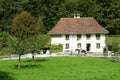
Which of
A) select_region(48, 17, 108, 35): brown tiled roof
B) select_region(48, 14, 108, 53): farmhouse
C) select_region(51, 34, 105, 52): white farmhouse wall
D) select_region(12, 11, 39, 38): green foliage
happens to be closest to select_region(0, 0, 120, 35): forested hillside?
select_region(12, 11, 39, 38): green foliage

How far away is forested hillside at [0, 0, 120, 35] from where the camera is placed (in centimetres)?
9375

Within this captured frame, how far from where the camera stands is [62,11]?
3706 inches

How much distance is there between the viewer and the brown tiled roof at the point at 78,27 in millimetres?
83188

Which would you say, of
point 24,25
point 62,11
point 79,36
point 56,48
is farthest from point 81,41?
point 24,25

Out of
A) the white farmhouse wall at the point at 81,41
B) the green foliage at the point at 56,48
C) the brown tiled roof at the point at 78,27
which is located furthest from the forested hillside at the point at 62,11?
the green foliage at the point at 56,48

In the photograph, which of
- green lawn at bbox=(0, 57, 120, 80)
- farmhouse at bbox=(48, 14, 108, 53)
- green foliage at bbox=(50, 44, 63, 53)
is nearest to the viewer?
green lawn at bbox=(0, 57, 120, 80)

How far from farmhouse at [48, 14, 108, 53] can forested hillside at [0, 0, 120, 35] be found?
27.7ft

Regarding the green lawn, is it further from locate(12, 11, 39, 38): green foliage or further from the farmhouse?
locate(12, 11, 39, 38): green foliage

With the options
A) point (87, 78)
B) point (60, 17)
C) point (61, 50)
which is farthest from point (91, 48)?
point (87, 78)

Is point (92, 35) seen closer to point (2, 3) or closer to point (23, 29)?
point (23, 29)

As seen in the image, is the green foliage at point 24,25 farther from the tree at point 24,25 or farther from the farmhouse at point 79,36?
the farmhouse at point 79,36

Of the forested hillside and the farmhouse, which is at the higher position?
the forested hillside

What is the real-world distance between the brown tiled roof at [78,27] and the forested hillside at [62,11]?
751 cm

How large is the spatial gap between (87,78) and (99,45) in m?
51.0
